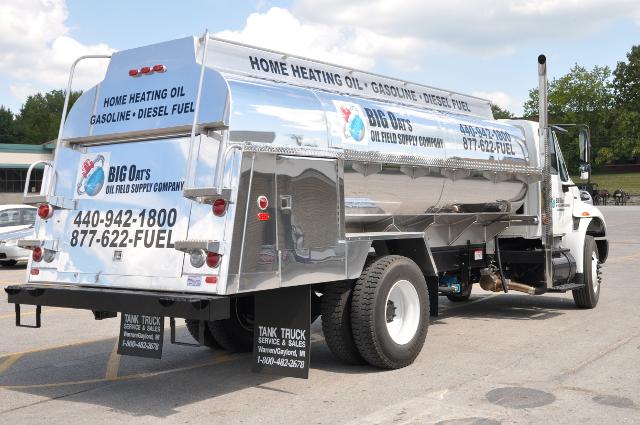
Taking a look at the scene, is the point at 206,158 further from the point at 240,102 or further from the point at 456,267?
the point at 456,267

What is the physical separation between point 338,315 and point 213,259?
1.59 meters

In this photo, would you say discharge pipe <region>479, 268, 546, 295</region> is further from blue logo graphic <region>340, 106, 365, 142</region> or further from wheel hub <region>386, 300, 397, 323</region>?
blue logo graphic <region>340, 106, 365, 142</region>

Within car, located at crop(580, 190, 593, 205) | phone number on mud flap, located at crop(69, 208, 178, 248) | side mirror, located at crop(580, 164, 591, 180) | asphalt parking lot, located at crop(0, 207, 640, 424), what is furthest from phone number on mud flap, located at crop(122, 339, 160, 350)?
car, located at crop(580, 190, 593, 205)

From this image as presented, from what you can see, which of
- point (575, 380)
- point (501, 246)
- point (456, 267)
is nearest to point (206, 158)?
point (575, 380)

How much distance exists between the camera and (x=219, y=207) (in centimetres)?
575

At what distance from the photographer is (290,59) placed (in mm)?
7242

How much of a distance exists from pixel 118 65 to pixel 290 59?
1603 mm

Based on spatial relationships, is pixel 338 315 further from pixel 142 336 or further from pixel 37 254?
pixel 37 254

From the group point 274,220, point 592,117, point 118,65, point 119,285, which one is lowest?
point 119,285

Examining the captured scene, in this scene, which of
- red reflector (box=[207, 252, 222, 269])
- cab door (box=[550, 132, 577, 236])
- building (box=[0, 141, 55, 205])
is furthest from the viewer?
building (box=[0, 141, 55, 205])

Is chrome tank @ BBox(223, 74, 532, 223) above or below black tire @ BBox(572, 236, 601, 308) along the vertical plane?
above

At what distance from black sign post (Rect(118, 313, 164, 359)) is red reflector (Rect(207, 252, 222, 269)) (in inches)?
36.1

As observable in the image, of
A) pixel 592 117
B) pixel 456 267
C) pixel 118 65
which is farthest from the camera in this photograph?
pixel 592 117

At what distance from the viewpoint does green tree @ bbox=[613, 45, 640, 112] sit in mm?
85438
